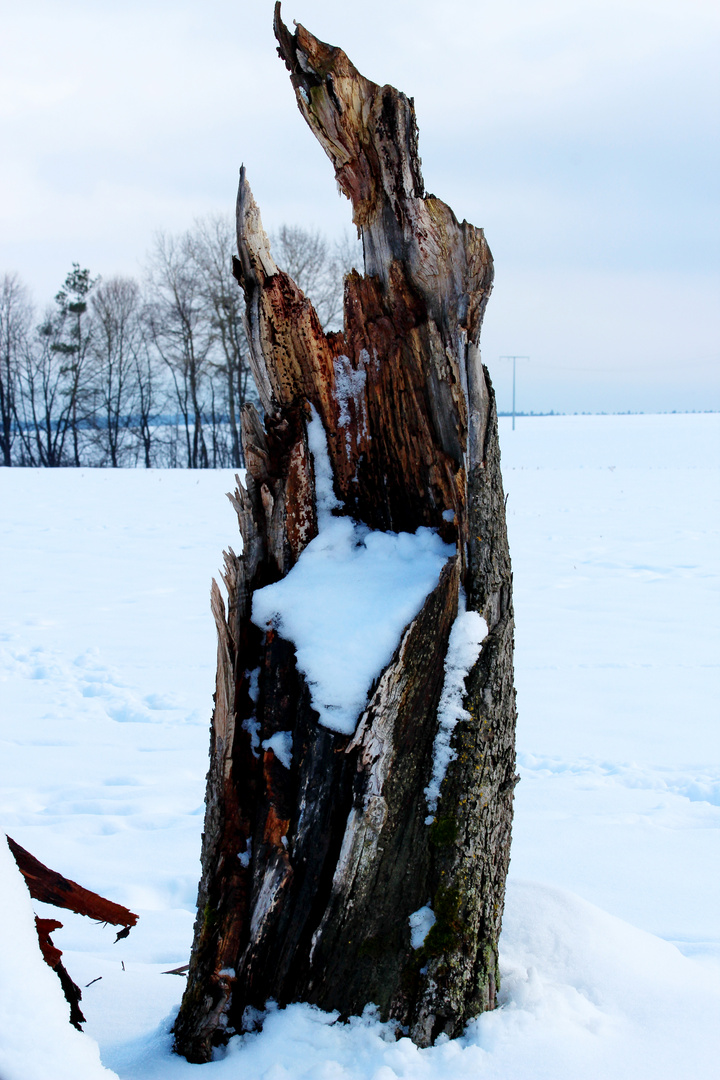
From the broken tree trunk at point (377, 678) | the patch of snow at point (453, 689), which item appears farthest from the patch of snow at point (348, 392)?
the patch of snow at point (453, 689)

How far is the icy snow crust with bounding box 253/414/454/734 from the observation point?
1.82m

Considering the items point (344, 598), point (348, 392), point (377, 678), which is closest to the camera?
point (377, 678)

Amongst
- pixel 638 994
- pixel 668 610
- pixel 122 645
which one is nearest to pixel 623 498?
pixel 668 610

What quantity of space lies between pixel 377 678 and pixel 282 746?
0.31 meters

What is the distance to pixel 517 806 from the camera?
3848 mm

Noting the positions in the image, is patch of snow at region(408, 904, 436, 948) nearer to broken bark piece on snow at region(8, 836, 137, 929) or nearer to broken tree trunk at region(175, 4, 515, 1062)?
broken tree trunk at region(175, 4, 515, 1062)

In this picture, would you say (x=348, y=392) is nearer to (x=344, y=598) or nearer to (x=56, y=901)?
(x=344, y=598)

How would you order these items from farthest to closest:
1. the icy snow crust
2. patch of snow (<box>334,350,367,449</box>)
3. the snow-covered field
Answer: patch of snow (<box>334,350,367,449</box>) < the icy snow crust < the snow-covered field

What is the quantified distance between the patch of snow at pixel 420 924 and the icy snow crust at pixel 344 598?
0.46 m

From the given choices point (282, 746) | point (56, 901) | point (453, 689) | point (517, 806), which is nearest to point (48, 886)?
point (56, 901)

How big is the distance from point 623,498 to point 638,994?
579 inches

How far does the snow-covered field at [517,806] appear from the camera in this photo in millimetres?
1711

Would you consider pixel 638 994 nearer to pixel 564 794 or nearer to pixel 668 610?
pixel 564 794

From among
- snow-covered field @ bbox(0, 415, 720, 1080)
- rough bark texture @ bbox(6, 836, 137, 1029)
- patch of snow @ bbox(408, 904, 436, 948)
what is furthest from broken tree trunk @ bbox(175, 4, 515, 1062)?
rough bark texture @ bbox(6, 836, 137, 1029)
